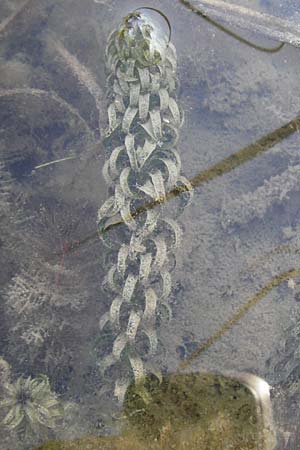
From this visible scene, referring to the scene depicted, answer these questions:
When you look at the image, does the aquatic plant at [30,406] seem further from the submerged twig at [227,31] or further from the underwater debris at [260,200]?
the submerged twig at [227,31]

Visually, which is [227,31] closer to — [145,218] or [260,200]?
[260,200]

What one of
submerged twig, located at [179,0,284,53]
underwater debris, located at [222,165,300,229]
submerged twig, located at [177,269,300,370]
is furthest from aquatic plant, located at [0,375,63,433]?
submerged twig, located at [179,0,284,53]

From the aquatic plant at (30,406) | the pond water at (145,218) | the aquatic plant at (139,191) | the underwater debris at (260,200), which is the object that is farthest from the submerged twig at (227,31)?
the aquatic plant at (30,406)

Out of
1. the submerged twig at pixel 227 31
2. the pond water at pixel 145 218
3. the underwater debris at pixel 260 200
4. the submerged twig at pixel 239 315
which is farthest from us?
the submerged twig at pixel 227 31

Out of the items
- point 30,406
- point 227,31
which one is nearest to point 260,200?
point 227,31

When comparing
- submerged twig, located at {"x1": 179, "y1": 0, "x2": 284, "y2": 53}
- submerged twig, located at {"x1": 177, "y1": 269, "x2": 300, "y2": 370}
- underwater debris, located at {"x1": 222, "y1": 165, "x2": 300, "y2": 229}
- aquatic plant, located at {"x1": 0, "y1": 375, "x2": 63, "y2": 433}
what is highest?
submerged twig, located at {"x1": 179, "y1": 0, "x2": 284, "y2": 53}

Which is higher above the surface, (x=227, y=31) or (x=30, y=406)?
(x=227, y=31)

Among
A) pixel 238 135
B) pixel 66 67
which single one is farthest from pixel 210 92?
pixel 66 67

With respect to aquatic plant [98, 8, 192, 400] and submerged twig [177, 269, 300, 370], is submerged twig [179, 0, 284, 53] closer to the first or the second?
aquatic plant [98, 8, 192, 400]
